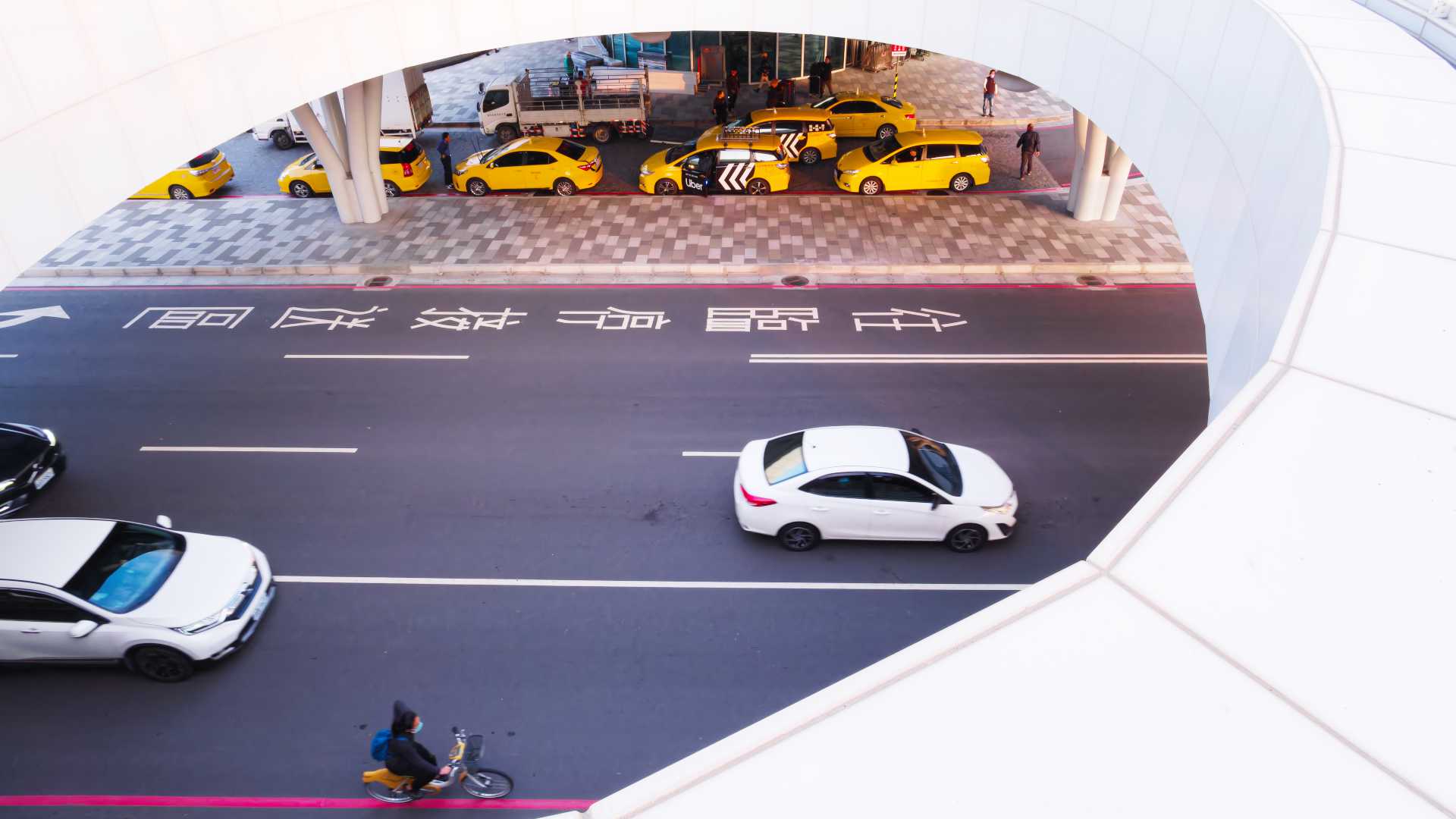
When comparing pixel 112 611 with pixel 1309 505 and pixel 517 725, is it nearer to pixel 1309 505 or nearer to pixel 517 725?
pixel 517 725

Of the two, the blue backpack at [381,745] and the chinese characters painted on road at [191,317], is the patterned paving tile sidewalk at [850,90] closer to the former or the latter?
the chinese characters painted on road at [191,317]

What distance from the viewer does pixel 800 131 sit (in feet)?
77.0

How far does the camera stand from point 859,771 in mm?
3221

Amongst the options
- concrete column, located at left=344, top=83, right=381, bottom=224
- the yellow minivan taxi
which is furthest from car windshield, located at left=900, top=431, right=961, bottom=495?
concrete column, located at left=344, top=83, right=381, bottom=224

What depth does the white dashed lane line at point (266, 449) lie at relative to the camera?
13500 millimetres

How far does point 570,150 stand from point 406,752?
55.6ft

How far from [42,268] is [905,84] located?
24.2 meters

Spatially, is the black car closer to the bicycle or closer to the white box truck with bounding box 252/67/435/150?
the bicycle

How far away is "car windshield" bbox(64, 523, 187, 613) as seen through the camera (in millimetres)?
9719

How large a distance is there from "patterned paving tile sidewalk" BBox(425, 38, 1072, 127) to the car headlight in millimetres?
19844

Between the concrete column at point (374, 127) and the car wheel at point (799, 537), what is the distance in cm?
1390

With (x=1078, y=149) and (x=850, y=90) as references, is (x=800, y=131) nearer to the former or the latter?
(x=850, y=90)

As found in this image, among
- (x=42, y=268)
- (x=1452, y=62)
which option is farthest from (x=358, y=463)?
(x=1452, y=62)

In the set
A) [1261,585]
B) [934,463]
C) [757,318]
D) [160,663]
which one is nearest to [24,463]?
[160,663]
